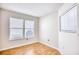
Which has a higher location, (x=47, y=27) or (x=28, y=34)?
(x=47, y=27)

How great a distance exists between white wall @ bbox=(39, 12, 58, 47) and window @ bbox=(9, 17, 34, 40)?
391mm

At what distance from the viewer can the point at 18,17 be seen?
2.03 metres

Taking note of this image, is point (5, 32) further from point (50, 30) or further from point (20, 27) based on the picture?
point (50, 30)

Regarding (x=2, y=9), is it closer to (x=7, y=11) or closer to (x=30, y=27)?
(x=7, y=11)

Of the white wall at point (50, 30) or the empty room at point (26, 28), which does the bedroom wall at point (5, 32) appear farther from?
the white wall at point (50, 30)

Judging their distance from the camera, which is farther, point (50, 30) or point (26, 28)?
point (50, 30)

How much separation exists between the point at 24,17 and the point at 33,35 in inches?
25.6

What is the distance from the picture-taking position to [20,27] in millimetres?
1960

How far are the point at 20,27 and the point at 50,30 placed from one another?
104 cm

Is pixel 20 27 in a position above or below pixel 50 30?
above

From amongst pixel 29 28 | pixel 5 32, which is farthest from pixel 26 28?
pixel 5 32

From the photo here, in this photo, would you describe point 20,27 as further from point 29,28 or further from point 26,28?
point 29,28

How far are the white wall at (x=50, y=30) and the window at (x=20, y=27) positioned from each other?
391mm
